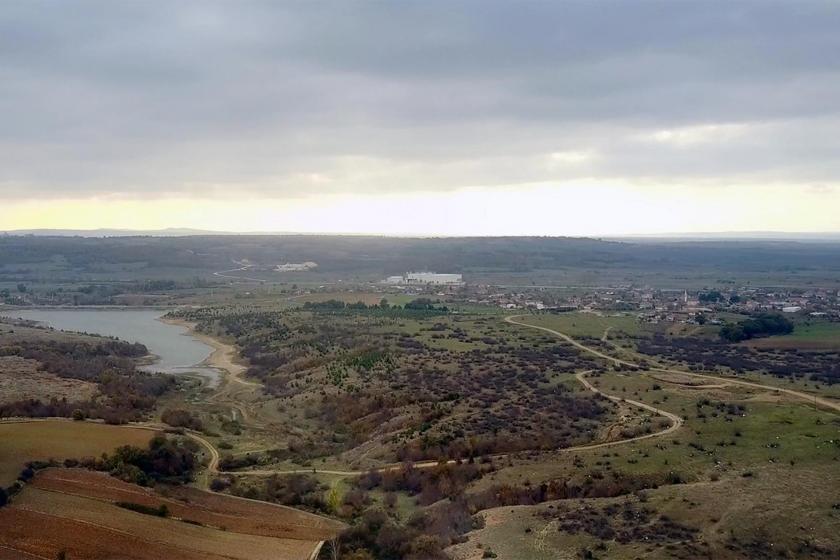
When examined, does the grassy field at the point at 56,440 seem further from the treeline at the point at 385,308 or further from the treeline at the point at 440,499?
the treeline at the point at 385,308

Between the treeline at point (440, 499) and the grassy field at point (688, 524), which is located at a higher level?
the grassy field at point (688, 524)

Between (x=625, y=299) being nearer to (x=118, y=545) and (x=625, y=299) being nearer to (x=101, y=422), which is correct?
(x=101, y=422)

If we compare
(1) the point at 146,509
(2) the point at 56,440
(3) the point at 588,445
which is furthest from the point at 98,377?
(3) the point at 588,445

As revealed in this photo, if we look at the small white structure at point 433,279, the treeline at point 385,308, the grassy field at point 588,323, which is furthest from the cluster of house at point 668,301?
the small white structure at point 433,279

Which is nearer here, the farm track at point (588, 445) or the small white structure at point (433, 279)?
the farm track at point (588, 445)

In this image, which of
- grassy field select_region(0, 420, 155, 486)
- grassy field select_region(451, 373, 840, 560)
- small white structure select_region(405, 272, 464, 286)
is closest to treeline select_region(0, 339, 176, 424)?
grassy field select_region(0, 420, 155, 486)

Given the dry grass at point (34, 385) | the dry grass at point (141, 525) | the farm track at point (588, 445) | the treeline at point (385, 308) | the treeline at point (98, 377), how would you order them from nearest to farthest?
the dry grass at point (141, 525) → the farm track at point (588, 445) → the treeline at point (98, 377) → the dry grass at point (34, 385) → the treeline at point (385, 308)

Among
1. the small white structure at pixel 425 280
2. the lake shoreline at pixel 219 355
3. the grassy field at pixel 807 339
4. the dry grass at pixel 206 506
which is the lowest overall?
the lake shoreline at pixel 219 355
